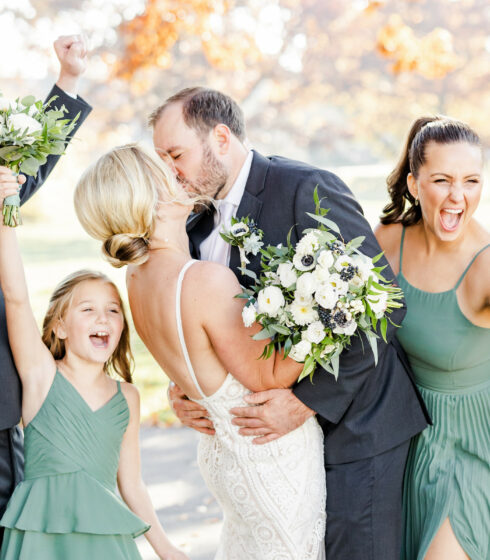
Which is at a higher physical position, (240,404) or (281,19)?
(281,19)

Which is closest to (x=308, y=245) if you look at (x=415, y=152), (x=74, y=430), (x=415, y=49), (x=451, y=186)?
(x=451, y=186)

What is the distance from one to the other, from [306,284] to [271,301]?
0.15 meters

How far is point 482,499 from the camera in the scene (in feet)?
10.5

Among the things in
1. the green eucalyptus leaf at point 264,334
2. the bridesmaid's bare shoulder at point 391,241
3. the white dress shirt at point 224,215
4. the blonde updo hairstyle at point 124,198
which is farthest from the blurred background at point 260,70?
the green eucalyptus leaf at point 264,334

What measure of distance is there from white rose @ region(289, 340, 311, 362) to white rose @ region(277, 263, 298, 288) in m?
0.21

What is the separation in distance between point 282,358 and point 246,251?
51 cm

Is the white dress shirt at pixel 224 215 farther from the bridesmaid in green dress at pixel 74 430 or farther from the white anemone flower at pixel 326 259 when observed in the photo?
the white anemone flower at pixel 326 259

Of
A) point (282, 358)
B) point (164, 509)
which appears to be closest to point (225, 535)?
point (282, 358)

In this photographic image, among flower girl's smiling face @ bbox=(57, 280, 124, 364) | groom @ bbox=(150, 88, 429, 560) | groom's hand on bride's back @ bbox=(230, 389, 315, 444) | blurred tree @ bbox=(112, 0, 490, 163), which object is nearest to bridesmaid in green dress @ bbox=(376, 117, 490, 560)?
groom @ bbox=(150, 88, 429, 560)

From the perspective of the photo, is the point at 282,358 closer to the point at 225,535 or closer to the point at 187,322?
the point at 187,322

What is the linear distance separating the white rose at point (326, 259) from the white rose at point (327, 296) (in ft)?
0.26

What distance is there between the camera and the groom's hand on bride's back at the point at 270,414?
298cm

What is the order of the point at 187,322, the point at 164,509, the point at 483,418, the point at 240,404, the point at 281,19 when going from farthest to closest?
the point at 281,19
the point at 164,509
the point at 483,418
the point at 240,404
the point at 187,322

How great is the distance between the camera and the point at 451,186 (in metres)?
3.23
